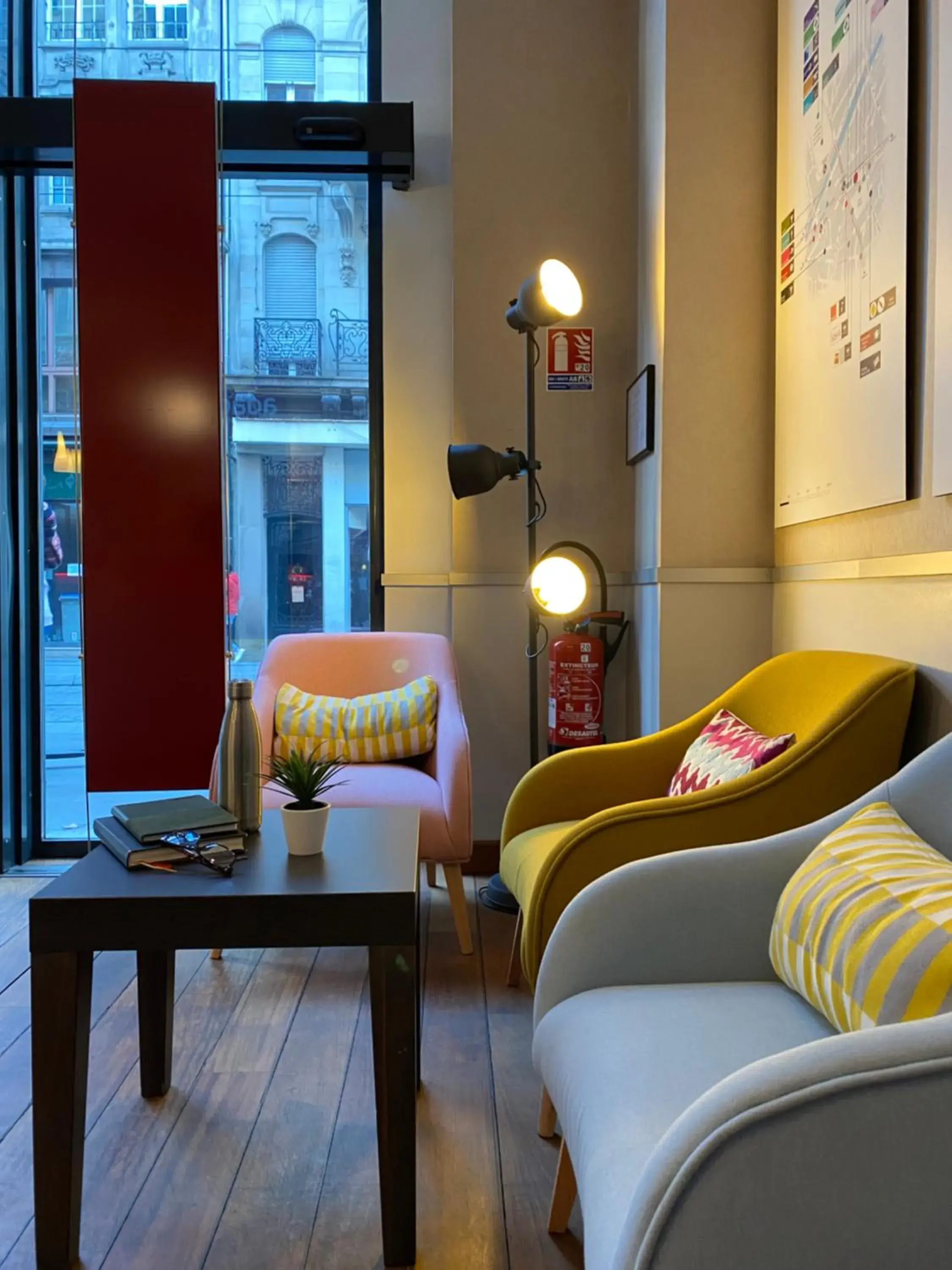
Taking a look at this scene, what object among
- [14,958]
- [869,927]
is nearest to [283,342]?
[14,958]

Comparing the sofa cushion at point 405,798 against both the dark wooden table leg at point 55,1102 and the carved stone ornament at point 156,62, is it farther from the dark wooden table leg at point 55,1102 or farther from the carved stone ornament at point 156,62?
the carved stone ornament at point 156,62

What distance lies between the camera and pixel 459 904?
8.54 feet

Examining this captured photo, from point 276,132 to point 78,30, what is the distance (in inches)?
36.8

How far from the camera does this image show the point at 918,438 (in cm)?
188

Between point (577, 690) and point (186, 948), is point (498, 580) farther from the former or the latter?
point (186, 948)

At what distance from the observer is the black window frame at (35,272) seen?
3.36 metres

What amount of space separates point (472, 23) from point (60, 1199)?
350cm

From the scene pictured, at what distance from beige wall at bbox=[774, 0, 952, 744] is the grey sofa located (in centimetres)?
43

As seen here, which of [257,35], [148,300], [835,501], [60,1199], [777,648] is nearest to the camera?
[60,1199]

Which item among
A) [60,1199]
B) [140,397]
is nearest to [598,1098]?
[60,1199]

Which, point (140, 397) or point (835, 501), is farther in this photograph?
point (140, 397)

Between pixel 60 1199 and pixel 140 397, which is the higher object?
pixel 140 397

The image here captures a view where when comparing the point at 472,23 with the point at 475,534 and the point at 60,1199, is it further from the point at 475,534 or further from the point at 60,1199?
the point at 60,1199

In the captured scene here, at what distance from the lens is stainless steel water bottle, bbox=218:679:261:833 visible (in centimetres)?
179
